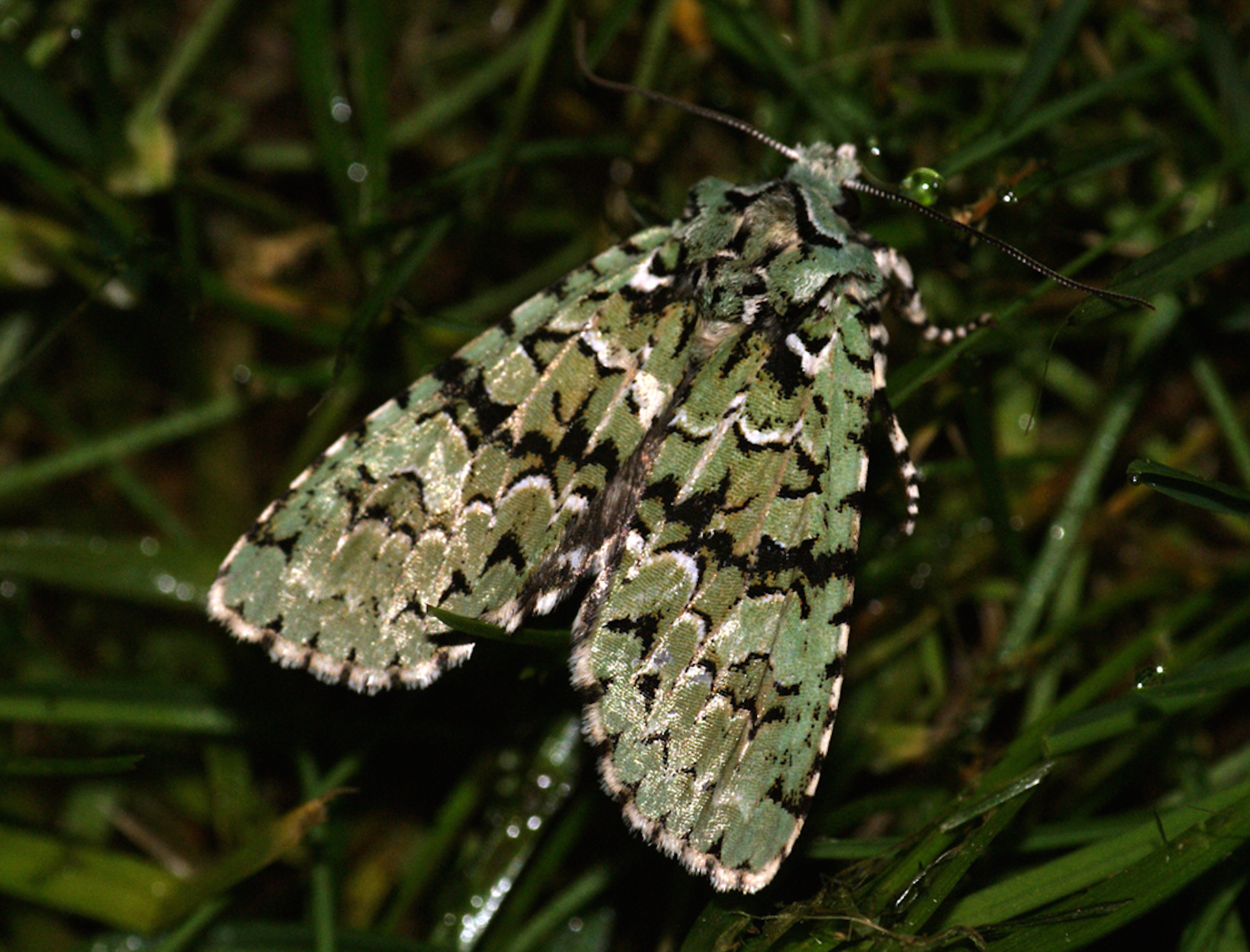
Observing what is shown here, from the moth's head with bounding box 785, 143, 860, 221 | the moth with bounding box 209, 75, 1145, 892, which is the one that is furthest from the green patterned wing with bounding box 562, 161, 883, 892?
the moth's head with bounding box 785, 143, 860, 221

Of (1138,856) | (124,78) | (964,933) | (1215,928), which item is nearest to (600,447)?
(964,933)

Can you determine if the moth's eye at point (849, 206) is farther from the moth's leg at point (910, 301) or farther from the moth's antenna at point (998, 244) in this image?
the moth's leg at point (910, 301)

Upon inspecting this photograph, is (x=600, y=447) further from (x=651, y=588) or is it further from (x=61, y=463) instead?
(x=61, y=463)

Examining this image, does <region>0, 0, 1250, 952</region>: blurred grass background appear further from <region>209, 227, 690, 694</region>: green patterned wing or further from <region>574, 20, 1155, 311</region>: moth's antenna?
<region>209, 227, 690, 694</region>: green patterned wing

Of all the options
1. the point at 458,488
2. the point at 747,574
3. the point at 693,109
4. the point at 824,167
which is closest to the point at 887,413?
the point at 747,574

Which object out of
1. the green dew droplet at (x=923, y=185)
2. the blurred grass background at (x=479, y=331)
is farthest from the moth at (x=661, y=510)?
the blurred grass background at (x=479, y=331)

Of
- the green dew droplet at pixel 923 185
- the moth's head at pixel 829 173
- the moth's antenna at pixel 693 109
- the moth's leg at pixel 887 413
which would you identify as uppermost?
the moth's antenna at pixel 693 109
